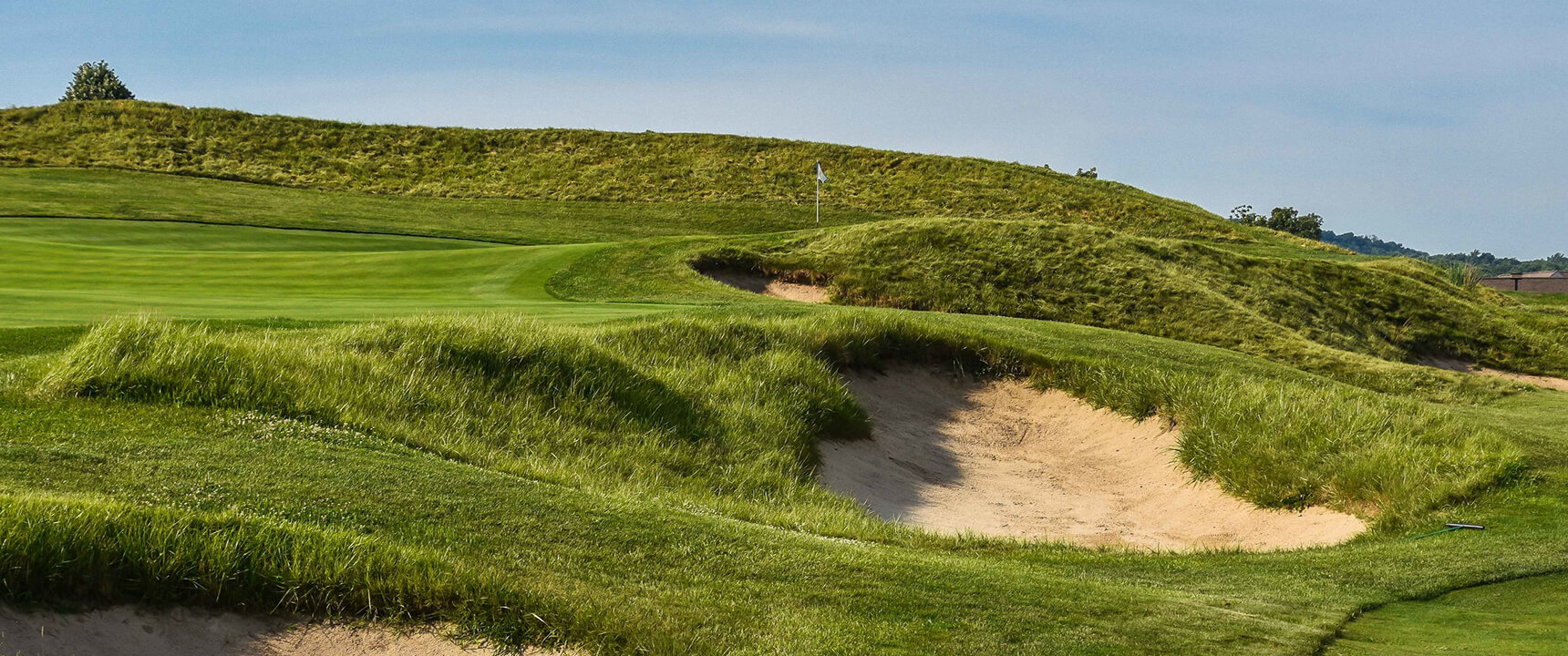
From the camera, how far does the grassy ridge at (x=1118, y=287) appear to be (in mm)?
24172

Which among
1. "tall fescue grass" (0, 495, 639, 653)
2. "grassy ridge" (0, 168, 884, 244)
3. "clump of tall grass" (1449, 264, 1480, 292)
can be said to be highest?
"clump of tall grass" (1449, 264, 1480, 292)

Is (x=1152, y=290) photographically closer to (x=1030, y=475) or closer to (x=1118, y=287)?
(x=1118, y=287)

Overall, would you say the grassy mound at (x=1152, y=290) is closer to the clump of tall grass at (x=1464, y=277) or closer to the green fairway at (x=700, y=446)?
the green fairway at (x=700, y=446)

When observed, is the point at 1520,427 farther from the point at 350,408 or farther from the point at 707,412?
the point at 350,408

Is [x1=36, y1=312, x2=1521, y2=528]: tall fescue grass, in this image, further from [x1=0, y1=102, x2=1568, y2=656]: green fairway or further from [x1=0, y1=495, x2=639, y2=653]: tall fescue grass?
[x1=0, y1=495, x2=639, y2=653]: tall fescue grass

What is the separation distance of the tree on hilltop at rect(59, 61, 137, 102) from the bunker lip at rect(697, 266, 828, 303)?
6719 cm

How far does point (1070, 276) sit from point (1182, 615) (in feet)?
69.9

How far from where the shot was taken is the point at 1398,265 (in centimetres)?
3672

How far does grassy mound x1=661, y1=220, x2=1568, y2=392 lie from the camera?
81.1ft

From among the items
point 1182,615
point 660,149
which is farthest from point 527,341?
point 660,149

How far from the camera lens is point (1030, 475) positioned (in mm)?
13820

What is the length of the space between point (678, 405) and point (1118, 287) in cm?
1677

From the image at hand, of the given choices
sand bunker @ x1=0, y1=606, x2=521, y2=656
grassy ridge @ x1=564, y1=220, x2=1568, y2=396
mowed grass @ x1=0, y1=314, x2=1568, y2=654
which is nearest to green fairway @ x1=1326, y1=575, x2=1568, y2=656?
mowed grass @ x1=0, y1=314, x2=1568, y2=654

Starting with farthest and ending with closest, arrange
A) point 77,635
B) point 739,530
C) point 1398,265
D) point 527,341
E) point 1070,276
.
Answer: point 1398,265 < point 1070,276 < point 527,341 < point 739,530 < point 77,635
